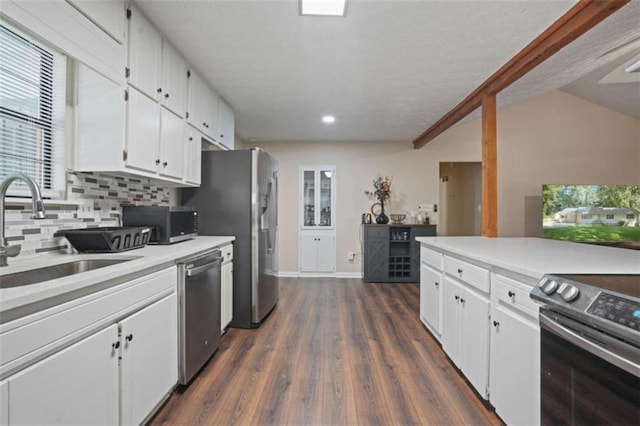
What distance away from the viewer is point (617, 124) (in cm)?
536

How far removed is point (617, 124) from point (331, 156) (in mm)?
5119

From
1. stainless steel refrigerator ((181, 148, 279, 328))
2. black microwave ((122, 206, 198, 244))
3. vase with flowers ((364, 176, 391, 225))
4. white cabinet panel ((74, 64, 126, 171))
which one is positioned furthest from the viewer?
vase with flowers ((364, 176, 391, 225))

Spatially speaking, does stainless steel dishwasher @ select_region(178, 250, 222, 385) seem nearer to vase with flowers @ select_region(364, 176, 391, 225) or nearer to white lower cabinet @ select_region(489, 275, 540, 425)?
white lower cabinet @ select_region(489, 275, 540, 425)

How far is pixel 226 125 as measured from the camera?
3514 millimetres

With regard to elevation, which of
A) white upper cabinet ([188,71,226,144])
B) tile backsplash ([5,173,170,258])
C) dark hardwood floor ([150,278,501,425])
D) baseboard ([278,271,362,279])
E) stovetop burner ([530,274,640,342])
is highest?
white upper cabinet ([188,71,226,144])

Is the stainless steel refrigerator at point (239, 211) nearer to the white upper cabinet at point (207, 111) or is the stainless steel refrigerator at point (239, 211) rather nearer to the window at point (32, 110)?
the white upper cabinet at point (207, 111)

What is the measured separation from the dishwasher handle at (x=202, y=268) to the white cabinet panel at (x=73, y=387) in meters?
0.61

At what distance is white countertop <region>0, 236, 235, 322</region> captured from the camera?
2.87ft

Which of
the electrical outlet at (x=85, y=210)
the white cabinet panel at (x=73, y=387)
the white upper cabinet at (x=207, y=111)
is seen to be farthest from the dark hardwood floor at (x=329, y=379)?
the white upper cabinet at (x=207, y=111)

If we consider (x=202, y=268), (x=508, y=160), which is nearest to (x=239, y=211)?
(x=202, y=268)

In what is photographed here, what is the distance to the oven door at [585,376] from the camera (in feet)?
2.72

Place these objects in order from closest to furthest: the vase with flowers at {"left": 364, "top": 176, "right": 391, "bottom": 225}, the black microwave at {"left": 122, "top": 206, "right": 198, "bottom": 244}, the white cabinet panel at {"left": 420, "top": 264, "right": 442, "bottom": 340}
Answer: the black microwave at {"left": 122, "top": 206, "right": 198, "bottom": 244}, the white cabinet panel at {"left": 420, "top": 264, "right": 442, "bottom": 340}, the vase with flowers at {"left": 364, "top": 176, "right": 391, "bottom": 225}

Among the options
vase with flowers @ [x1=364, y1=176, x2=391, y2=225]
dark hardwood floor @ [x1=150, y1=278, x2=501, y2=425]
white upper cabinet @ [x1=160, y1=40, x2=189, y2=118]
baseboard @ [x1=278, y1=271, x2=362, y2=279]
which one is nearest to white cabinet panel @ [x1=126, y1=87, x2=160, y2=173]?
white upper cabinet @ [x1=160, y1=40, x2=189, y2=118]

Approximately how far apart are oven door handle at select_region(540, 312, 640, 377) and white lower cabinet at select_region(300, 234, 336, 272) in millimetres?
4242
